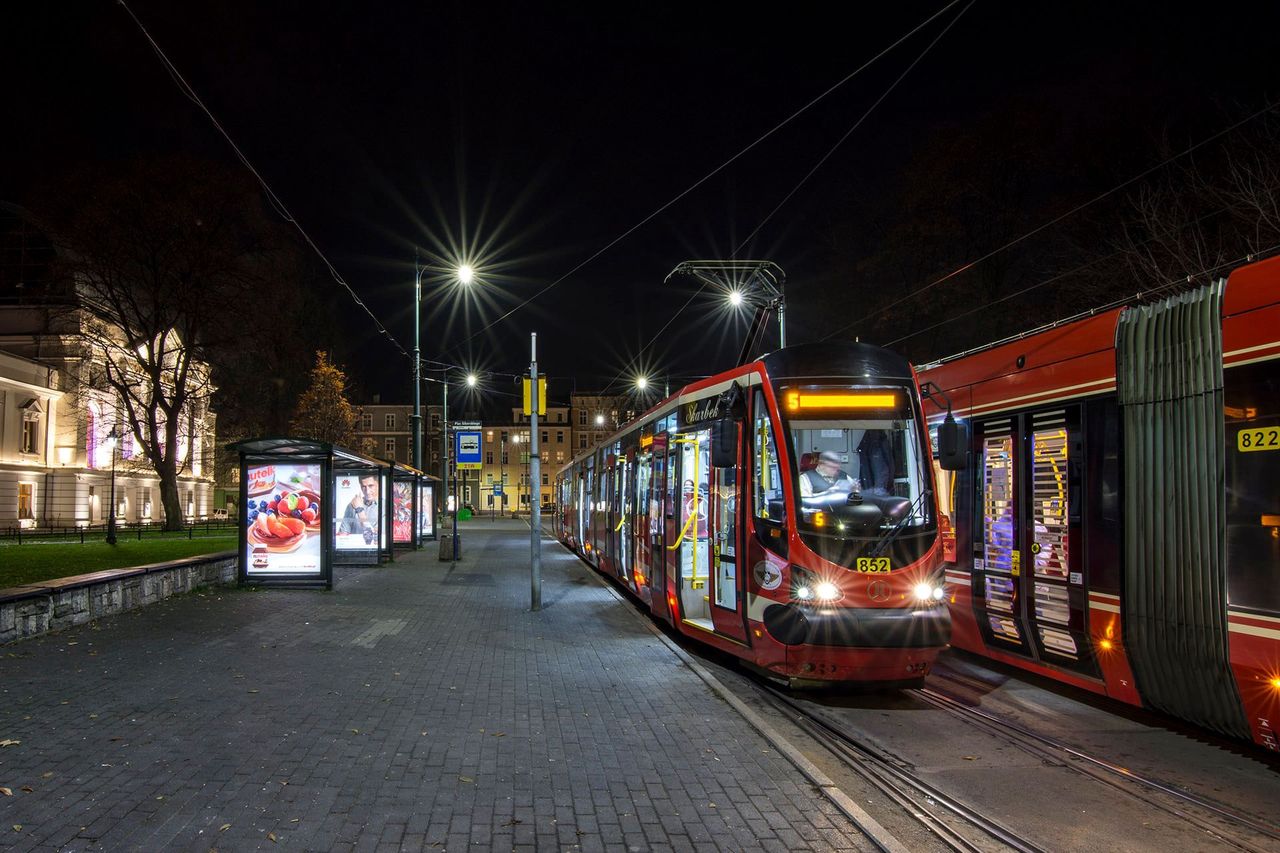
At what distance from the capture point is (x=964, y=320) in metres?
28.5

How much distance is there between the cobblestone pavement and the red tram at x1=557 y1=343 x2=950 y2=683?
0.99m

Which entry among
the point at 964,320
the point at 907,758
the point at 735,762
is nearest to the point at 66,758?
the point at 735,762

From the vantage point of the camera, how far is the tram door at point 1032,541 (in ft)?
27.1

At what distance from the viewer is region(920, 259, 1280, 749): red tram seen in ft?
20.7

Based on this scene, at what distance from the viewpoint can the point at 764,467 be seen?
8.80m

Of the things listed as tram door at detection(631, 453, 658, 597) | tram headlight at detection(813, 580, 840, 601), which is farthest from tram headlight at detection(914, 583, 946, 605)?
tram door at detection(631, 453, 658, 597)

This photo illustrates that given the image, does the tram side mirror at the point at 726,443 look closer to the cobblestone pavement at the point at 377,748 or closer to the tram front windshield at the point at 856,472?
the tram front windshield at the point at 856,472

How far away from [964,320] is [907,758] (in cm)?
2397

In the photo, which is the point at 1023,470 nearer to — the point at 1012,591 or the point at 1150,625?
the point at 1012,591

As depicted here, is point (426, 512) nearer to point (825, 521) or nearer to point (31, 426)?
point (825, 521)

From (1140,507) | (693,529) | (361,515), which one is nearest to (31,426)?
(361,515)

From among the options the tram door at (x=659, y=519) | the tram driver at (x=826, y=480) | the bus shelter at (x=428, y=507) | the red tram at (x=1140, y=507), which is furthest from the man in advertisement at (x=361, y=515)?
the tram driver at (x=826, y=480)

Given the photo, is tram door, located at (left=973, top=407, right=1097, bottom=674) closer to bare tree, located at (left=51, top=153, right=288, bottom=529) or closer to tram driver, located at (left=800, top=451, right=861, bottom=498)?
tram driver, located at (left=800, top=451, right=861, bottom=498)

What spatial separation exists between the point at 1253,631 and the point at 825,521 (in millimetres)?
3242
